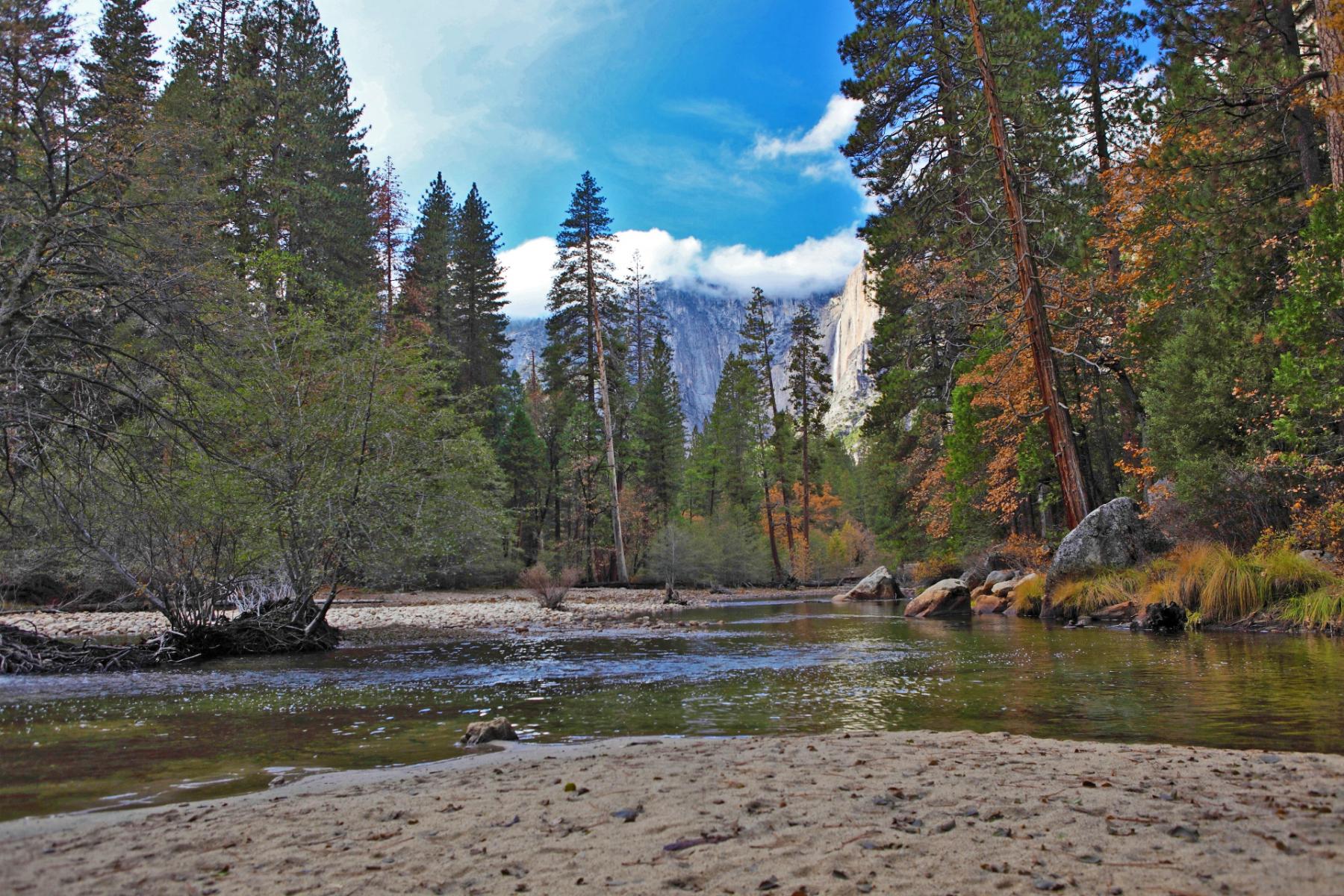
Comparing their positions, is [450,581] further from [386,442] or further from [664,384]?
[664,384]

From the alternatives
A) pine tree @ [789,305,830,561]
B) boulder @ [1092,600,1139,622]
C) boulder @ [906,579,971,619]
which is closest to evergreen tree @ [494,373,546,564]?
pine tree @ [789,305,830,561]

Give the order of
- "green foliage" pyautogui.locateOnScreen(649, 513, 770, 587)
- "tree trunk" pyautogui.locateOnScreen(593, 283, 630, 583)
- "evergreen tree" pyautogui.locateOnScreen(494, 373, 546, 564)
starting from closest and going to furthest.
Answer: "tree trunk" pyautogui.locateOnScreen(593, 283, 630, 583), "green foliage" pyautogui.locateOnScreen(649, 513, 770, 587), "evergreen tree" pyautogui.locateOnScreen(494, 373, 546, 564)

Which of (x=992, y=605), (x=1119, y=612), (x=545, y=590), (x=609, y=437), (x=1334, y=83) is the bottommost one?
(x=992, y=605)

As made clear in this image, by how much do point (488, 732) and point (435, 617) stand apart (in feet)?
46.5

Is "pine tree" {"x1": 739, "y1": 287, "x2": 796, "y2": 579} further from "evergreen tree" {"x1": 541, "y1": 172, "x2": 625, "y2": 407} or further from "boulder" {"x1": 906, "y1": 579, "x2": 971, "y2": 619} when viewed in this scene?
"boulder" {"x1": 906, "y1": 579, "x2": 971, "y2": 619}

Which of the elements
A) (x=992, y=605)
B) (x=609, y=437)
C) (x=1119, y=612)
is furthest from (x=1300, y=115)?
(x=609, y=437)

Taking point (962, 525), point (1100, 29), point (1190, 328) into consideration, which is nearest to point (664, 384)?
point (962, 525)

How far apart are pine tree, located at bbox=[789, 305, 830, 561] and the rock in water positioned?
1429 inches

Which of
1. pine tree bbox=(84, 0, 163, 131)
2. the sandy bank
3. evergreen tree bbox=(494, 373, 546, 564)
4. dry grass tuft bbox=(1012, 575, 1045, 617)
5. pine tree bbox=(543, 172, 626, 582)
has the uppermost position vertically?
pine tree bbox=(84, 0, 163, 131)

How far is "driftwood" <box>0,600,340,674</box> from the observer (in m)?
8.83

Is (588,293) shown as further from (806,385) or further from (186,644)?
(186,644)

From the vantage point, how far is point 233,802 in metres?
3.58

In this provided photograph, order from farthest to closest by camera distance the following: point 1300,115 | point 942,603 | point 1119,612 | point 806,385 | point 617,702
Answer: point 806,385 → point 942,603 → point 1119,612 → point 1300,115 → point 617,702

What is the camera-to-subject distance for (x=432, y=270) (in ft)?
118
